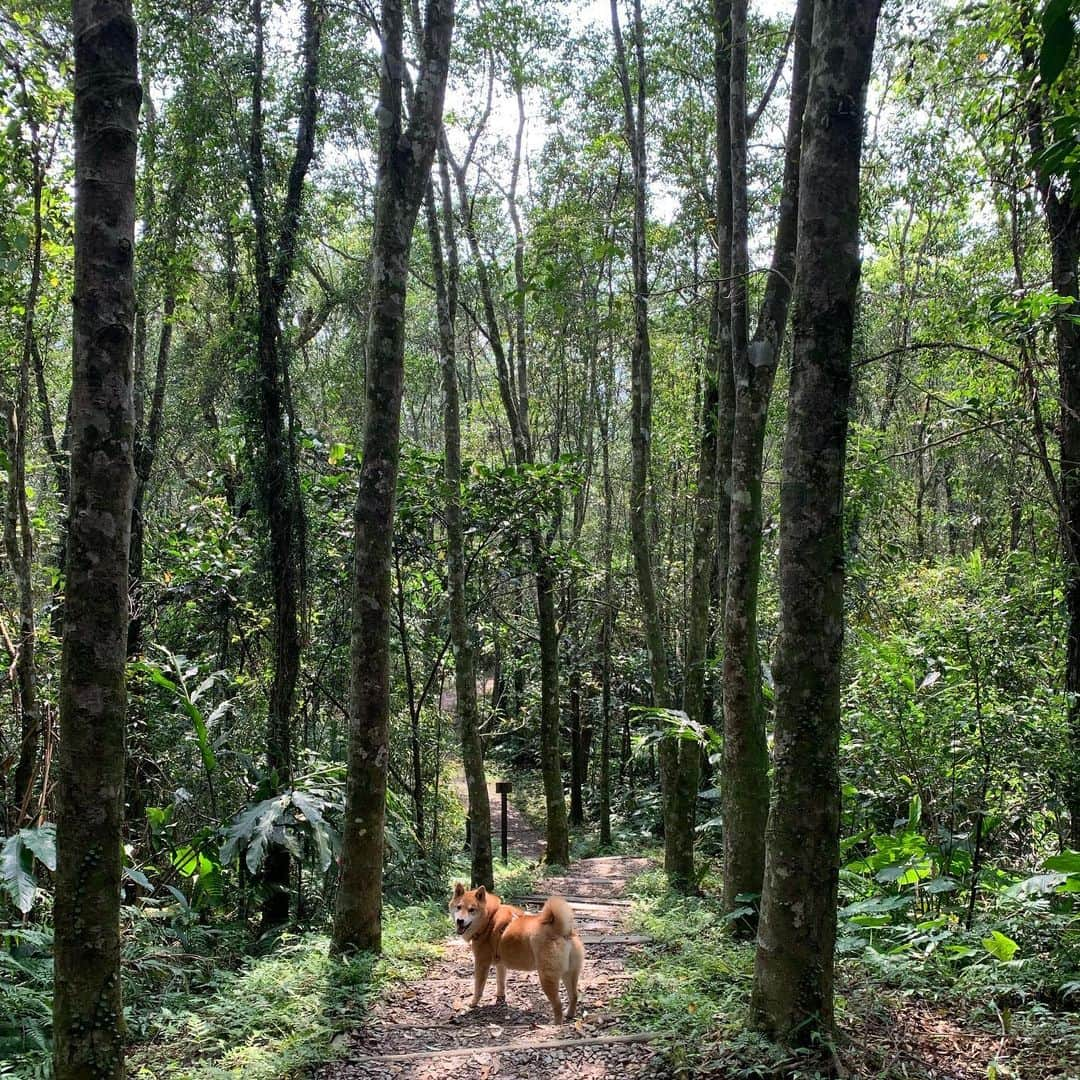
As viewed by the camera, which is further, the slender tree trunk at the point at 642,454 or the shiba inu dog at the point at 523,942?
the slender tree trunk at the point at 642,454

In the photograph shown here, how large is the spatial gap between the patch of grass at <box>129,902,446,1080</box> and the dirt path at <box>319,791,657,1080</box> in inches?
6.7

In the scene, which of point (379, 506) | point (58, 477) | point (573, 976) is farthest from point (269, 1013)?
point (58, 477)

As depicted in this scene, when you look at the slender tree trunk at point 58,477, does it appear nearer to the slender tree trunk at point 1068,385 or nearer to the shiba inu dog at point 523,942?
the shiba inu dog at point 523,942

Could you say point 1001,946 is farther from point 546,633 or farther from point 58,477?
point 58,477

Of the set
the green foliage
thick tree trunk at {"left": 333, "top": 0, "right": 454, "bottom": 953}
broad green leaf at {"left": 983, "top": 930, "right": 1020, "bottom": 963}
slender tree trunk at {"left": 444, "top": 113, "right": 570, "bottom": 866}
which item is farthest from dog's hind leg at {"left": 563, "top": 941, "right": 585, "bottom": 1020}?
slender tree trunk at {"left": 444, "top": 113, "right": 570, "bottom": 866}

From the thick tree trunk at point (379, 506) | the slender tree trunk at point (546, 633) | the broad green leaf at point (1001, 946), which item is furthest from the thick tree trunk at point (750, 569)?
the slender tree trunk at point (546, 633)

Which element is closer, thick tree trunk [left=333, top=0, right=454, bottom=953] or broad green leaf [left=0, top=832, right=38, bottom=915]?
broad green leaf [left=0, top=832, right=38, bottom=915]

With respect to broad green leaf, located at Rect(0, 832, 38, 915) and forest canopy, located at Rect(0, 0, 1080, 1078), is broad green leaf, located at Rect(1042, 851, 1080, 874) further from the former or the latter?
broad green leaf, located at Rect(0, 832, 38, 915)

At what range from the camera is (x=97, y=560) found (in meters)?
3.17

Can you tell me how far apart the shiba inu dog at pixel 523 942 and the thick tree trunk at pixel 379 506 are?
2.77ft

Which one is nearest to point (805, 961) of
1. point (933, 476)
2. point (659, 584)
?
point (659, 584)

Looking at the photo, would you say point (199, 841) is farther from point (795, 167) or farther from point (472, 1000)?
point (795, 167)

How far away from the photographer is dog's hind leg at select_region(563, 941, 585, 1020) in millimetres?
4707

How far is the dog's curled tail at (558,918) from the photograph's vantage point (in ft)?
15.4
